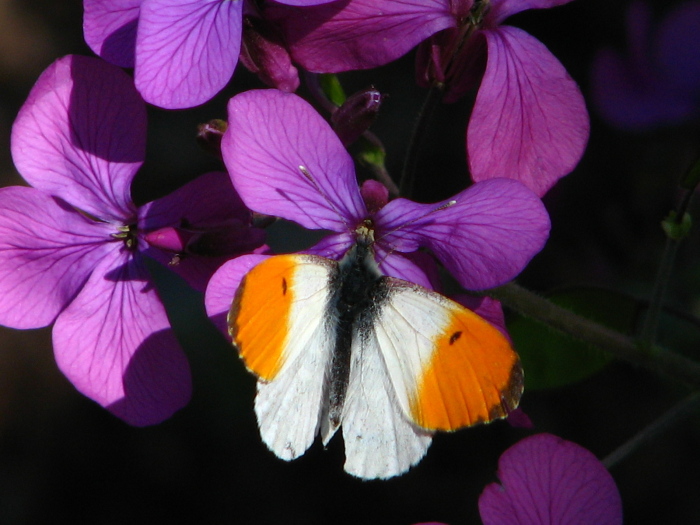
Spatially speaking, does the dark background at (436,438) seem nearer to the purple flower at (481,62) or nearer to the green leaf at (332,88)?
the green leaf at (332,88)

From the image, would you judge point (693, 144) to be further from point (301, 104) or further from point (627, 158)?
point (301, 104)

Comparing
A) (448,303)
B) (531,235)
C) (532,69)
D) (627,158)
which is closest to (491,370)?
(448,303)

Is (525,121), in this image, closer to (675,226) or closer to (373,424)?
(675,226)

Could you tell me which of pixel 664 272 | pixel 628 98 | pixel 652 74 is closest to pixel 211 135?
pixel 664 272

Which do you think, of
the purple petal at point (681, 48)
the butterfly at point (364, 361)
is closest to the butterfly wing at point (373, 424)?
the butterfly at point (364, 361)

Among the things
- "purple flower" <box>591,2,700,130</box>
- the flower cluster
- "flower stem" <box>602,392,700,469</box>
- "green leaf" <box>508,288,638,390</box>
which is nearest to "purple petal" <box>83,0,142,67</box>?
the flower cluster

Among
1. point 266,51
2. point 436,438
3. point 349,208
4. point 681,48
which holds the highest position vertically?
point 266,51
